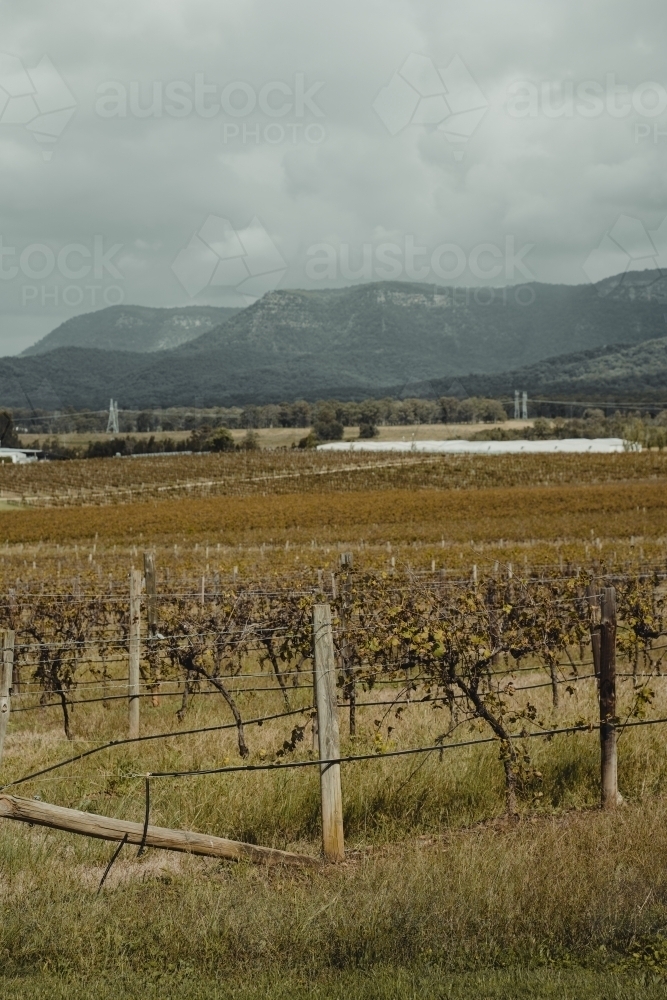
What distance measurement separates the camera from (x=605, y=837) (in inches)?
252

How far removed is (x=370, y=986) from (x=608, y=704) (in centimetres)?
341

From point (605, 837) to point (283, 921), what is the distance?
7.49 ft

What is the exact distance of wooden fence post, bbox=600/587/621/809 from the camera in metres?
7.51

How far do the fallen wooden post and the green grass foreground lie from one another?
81 centimetres

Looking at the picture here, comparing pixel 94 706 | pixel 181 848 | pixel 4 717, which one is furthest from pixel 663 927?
pixel 94 706

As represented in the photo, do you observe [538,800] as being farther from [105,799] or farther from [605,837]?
[105,799]

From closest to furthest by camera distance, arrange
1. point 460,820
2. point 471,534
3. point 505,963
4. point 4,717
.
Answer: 1. point 505,963
2. point 4,717
3. point 460,820
4. point 471,534

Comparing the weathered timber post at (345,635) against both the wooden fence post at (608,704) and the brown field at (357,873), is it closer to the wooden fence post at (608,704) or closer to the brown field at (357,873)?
the brown field at (357,873)

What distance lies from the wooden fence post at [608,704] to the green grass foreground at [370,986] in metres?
2.58

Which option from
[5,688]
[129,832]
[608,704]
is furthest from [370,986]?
[5,688]

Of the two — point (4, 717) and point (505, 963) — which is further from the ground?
point (4, 717)

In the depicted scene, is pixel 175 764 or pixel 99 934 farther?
pixel 175 764

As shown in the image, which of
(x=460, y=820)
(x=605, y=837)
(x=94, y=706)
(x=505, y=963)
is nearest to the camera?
(x=505, y=963)

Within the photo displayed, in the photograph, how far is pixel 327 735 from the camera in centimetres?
666
